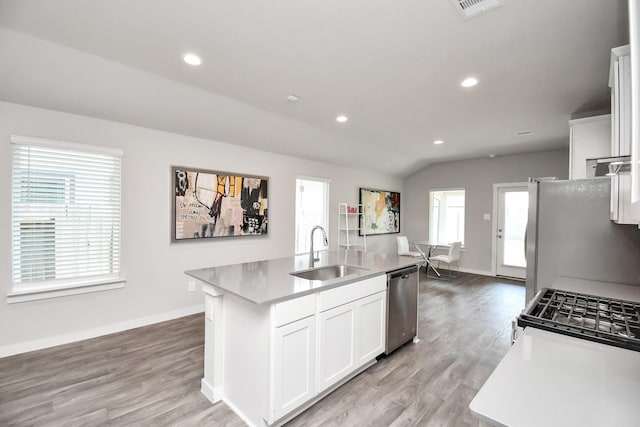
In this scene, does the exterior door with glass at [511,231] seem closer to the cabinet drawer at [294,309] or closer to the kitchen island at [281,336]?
the kitchen island at [281,336]

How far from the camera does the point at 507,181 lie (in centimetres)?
609

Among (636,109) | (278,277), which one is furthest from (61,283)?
(636,109)

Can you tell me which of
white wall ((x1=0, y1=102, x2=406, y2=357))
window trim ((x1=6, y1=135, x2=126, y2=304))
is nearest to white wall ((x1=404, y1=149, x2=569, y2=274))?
white wall ((x1=0, y1=102, x2=406, y2=357))

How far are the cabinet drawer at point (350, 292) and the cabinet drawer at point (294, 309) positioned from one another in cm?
8

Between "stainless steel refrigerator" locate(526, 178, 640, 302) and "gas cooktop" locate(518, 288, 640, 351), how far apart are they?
0.26 metres

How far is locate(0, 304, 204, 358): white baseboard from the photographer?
269cm

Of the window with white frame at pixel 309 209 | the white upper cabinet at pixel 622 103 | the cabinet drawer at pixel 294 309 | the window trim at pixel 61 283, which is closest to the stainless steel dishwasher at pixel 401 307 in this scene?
the cabinet drawer at pixel 294 309

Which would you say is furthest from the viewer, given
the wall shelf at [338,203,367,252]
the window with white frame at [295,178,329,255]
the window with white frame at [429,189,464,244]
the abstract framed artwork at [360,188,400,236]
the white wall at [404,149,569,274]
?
the window with white frame at [429,189,464,244]

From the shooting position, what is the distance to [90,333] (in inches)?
120

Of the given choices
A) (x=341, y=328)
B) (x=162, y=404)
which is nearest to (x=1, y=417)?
(x=162, y=404)

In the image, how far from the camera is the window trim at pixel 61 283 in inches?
105

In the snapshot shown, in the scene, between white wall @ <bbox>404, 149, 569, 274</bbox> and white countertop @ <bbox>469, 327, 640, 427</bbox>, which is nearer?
white countertop @ <bbox>469, 327, 640, 427</bbox>

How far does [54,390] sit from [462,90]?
4.43m

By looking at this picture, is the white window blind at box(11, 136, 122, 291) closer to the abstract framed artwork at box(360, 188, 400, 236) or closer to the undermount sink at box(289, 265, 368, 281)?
the undermount sink at box(289, 265, 368, 281)
